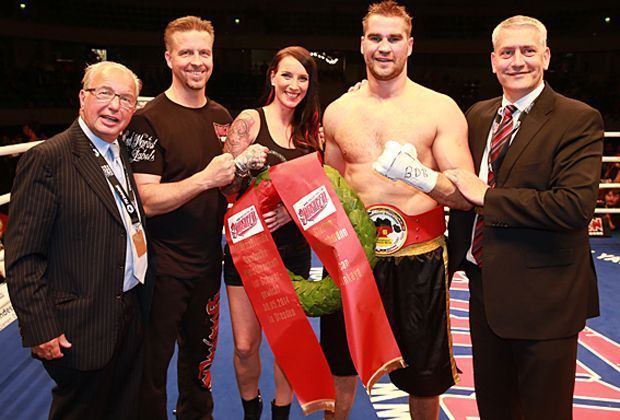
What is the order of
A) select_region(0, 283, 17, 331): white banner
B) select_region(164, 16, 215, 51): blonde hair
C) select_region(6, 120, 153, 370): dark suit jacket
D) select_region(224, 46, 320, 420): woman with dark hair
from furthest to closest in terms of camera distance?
select_region(0, 283, 17, 331): white banner → select_region(224, 46, 320, 420): woman with dark hair → select_region(164, 16, 215, 51): blonde hair → select_region(6, 120, 153, 370): dark suit jacket

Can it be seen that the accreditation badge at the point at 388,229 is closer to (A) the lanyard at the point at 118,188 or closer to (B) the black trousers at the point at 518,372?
(B) the black trousers at the point at 518,372

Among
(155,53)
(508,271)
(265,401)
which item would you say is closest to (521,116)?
(508,271)

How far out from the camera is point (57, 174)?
1606 mm

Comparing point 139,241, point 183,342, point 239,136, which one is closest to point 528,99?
point 239,136

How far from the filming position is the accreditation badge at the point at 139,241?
1769mm

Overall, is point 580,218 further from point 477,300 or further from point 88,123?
point 88,123

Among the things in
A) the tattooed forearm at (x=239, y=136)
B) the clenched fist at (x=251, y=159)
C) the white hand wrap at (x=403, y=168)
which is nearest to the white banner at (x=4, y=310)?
the tattooed forearm at (x=239, y=136)

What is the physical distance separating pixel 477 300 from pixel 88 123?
1385 mm

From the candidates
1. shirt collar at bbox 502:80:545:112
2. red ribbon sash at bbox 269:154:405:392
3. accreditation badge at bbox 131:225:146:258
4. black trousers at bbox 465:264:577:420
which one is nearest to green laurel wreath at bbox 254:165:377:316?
red ribbon sash at bbox 269:154:405:392

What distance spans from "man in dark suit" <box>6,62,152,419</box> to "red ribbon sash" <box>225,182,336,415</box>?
16.8 inches

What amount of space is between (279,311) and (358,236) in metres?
0.42

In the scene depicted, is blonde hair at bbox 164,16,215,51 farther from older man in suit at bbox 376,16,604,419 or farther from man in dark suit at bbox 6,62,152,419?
older man in suit at bbox 376,16,604,419

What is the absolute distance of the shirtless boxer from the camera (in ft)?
6.58

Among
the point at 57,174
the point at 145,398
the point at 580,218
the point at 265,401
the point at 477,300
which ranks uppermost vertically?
the point at 57,174
